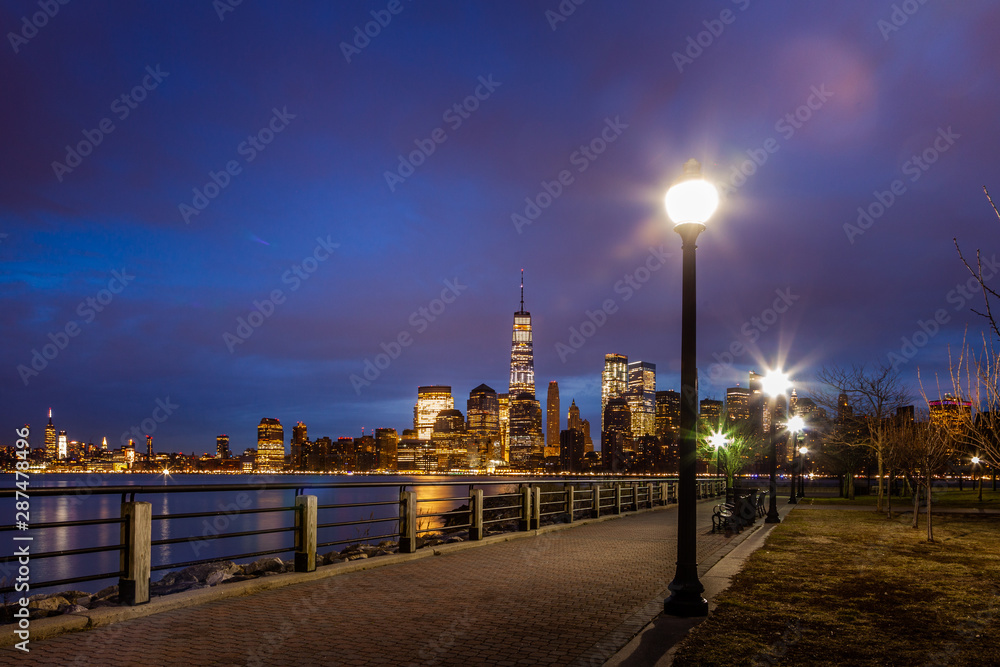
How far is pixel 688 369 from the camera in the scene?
847 cm

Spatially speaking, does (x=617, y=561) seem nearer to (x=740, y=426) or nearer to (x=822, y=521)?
(x=822, y=521)

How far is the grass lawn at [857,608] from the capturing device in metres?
6.26

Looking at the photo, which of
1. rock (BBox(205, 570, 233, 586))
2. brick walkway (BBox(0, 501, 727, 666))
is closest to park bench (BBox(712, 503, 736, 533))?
brick walkway (BBox(0, 501, 727, 666))

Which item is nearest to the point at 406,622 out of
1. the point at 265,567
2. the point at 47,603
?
the point at 47,603

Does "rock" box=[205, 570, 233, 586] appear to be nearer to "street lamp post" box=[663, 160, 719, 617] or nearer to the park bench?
"street lamp post" box=[663, 160, 719, 617]

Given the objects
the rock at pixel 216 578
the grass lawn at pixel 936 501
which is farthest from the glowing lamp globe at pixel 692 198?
the grass lawn at pixel 936 501

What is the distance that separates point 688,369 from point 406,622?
4196 mm

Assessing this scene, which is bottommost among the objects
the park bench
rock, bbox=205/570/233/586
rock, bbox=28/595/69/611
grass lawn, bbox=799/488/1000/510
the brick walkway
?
grass lawn, bbox=799/488/1000/510

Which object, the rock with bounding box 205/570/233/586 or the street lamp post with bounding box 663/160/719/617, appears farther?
the rock with bounding box 205/570/233/586

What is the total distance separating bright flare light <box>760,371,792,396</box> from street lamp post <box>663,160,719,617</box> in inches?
656

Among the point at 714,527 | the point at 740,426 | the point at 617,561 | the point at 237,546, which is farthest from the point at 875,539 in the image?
the point at 740,426

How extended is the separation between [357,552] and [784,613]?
8.96 metres

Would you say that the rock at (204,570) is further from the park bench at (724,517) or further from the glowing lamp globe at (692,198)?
the park bench at (724,517)

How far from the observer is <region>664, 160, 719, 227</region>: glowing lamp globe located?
332 inches
